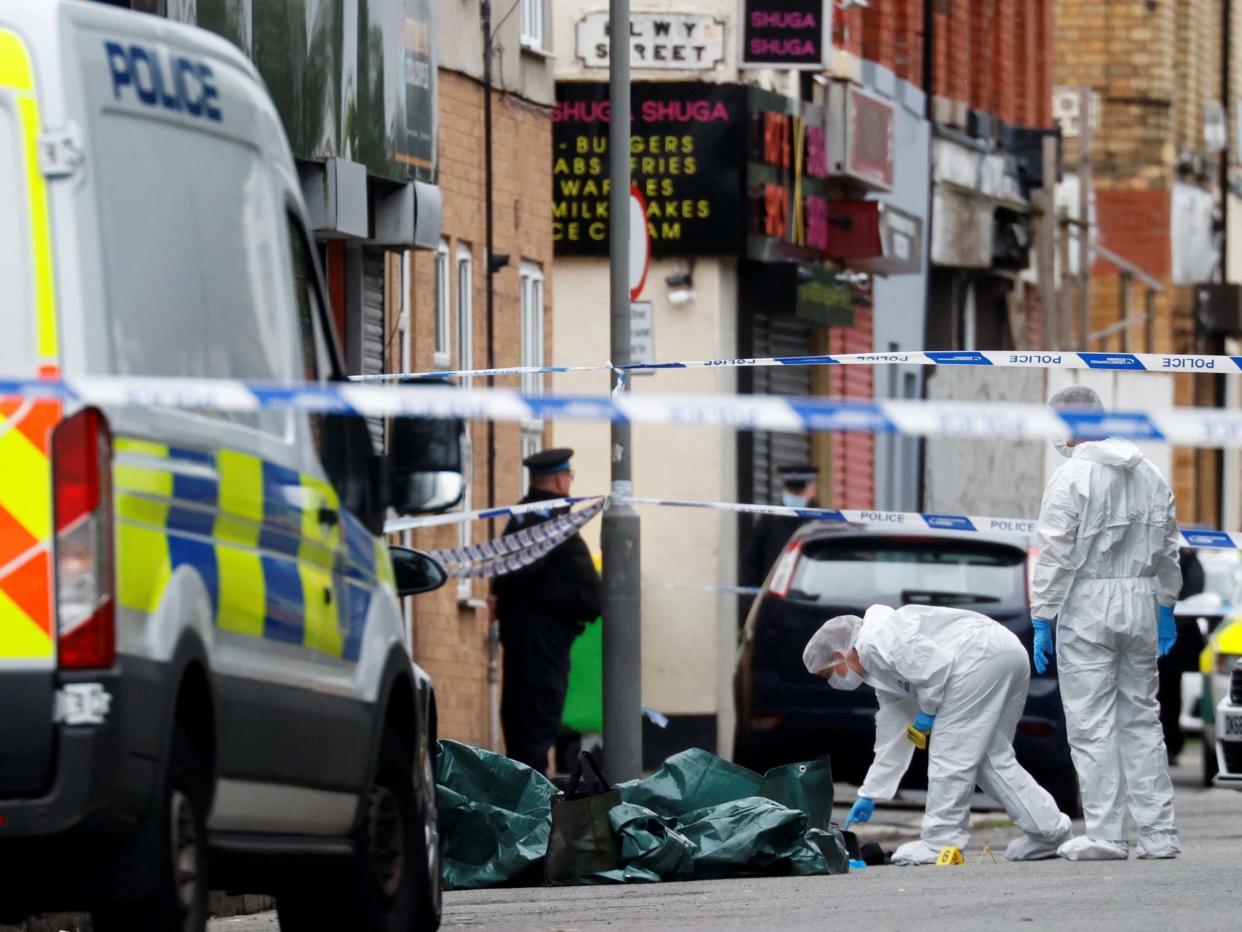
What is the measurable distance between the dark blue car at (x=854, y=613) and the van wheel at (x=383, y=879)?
779cm

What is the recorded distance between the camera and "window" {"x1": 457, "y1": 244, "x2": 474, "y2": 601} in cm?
2155

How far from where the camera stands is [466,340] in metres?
21.8

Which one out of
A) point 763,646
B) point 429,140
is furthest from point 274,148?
point 429,140

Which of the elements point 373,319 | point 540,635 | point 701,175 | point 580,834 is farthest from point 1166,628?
point 701,175

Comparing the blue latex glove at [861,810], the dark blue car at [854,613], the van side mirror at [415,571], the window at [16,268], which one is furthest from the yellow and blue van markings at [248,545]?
the dark blue car at [854,613]

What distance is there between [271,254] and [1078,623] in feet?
20.3

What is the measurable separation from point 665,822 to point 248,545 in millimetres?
5658

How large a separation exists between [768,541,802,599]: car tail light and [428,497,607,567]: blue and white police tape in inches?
35.7

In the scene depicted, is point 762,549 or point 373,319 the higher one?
point 373,319

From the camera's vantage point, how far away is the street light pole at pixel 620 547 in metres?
17.6

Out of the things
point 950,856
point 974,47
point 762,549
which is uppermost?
point 974,47

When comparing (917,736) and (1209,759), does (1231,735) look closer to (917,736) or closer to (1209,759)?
(917,736)

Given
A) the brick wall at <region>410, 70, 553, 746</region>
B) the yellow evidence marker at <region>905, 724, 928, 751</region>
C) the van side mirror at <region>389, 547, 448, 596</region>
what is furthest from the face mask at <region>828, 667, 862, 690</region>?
the brick wall at <region>410, 70, 553, 746</region>

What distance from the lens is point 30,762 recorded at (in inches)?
279
